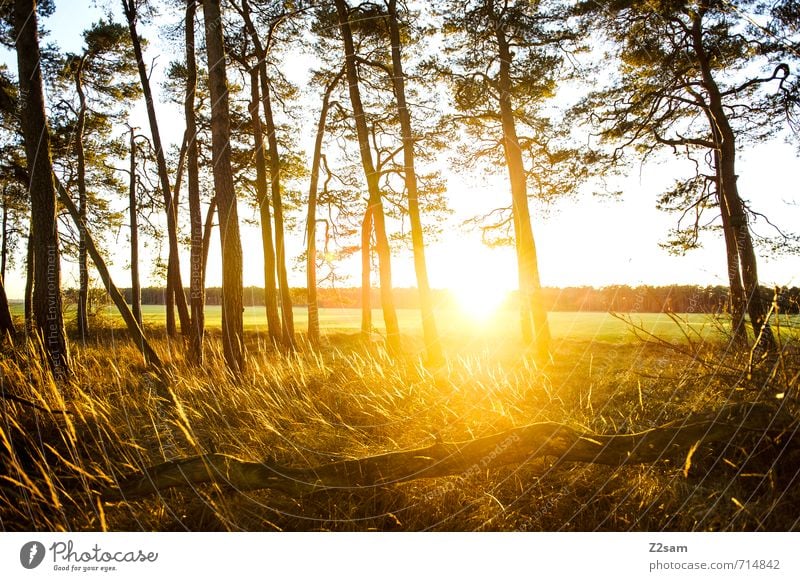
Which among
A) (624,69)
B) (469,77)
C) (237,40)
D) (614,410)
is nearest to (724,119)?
(624,69)

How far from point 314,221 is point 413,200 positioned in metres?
1.23

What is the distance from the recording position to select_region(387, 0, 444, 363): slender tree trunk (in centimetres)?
478

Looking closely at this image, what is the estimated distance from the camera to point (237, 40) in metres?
6.93

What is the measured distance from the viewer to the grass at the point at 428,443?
2127 mm

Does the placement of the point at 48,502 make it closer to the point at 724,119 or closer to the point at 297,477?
the point at 297,477

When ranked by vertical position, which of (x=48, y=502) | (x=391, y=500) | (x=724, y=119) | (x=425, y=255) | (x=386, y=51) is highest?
(x=386, y=51)

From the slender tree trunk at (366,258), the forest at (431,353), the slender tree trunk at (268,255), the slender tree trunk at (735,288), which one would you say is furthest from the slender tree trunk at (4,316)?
the slender tree trunk at (735,288)

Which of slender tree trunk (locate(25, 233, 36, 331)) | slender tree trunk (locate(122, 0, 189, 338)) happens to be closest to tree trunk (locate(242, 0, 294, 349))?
slender tree trunk (locate(122, 0, 189, 338))

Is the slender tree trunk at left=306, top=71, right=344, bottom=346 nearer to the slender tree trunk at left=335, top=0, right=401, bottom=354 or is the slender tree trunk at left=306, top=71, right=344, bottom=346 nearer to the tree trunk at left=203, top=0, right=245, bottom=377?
the slender tree trunk at left=335, top=0, right=401, bottom=354

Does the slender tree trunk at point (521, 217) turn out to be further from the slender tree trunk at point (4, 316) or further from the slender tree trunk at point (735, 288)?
the slender tree trunk at point (4, 316)

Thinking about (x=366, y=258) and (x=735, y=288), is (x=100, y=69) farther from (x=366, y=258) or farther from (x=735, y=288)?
(x=735, y=288)

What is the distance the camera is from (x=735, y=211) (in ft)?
10.3

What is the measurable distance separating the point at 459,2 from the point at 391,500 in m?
7.38

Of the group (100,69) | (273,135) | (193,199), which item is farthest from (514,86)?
(100,69)
